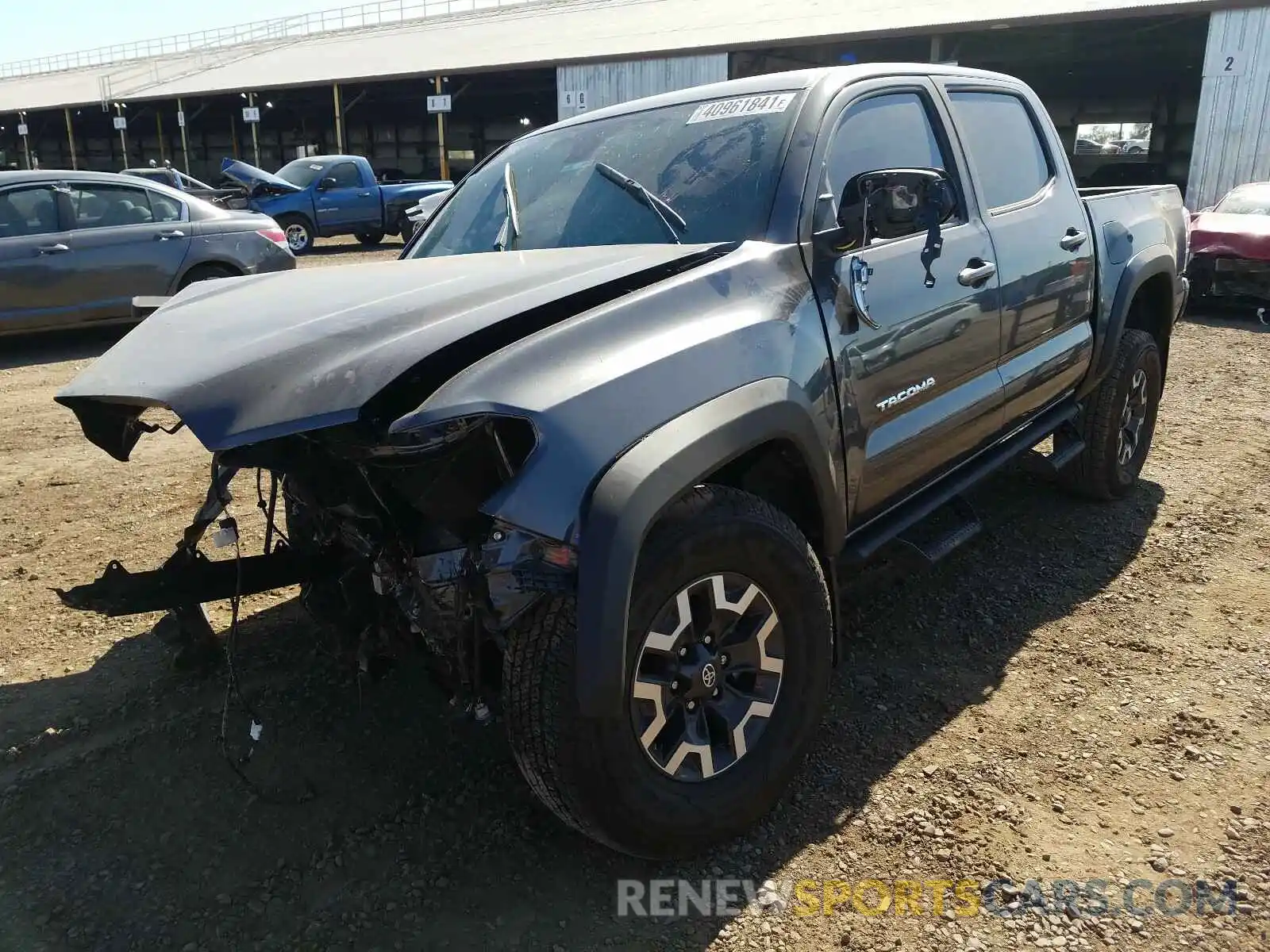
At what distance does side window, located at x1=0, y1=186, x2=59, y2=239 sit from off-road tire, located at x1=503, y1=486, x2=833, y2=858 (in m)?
8.57

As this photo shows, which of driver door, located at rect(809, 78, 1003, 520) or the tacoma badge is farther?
the tacoma badge

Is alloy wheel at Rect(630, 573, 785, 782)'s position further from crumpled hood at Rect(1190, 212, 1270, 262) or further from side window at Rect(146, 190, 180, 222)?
crumpled hood at Rect(1190, 212, 1270, 262)

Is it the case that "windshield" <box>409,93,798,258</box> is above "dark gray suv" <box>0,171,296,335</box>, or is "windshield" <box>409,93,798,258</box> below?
above

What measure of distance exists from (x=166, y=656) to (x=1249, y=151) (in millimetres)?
18596

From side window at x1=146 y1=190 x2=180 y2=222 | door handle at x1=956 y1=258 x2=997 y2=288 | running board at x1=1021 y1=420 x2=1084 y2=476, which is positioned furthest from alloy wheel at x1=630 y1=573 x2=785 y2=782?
side window at x1=146 y1=190 x2=180 y2=222

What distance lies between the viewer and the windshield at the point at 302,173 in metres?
18.5

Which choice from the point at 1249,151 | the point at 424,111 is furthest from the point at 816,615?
the point at 424,111

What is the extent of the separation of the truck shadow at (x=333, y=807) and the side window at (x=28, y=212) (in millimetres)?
6698

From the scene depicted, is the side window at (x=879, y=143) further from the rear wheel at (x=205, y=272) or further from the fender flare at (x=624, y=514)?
the rear wheel at (x=205, y=272)

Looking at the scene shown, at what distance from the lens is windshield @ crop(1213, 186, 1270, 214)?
11141 mm

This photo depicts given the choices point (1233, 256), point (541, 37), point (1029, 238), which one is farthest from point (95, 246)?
point (541, 37)

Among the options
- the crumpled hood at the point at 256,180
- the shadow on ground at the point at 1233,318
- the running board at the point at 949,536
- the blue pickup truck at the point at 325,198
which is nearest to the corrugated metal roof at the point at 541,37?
Answer: the blue pickup truck at the point at 325,198

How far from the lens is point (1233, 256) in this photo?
34.4 feet

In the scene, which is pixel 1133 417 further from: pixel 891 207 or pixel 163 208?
pixel 163 208
